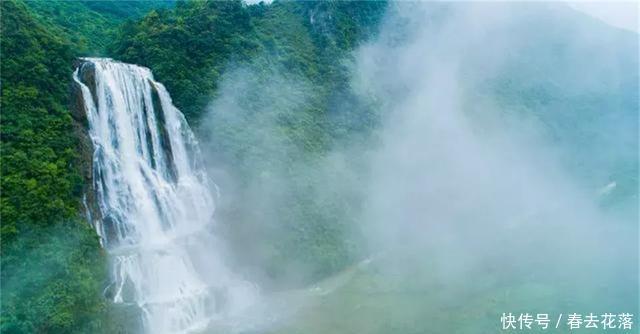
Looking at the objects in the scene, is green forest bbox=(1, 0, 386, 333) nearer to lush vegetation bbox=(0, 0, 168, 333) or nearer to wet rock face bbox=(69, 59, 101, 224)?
lush vegetation bbox=(0, 0, 168, 333)

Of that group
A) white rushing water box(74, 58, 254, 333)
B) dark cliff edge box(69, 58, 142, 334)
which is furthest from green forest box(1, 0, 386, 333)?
white rushing water box(74, 58, 254, 333)

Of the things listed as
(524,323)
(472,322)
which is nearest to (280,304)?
(472,322)

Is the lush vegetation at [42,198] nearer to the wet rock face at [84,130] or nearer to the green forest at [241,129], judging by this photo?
the green forest at [241,129]

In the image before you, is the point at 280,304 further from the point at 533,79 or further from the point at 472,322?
the point at 533,79

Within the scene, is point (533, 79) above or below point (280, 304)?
above

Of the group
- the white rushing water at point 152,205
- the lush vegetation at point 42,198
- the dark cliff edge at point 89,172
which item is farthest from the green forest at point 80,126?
the white rushing water at point 152,205

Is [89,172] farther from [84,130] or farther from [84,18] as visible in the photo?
[84,18]

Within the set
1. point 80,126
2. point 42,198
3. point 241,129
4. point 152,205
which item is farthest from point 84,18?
point 42,198
